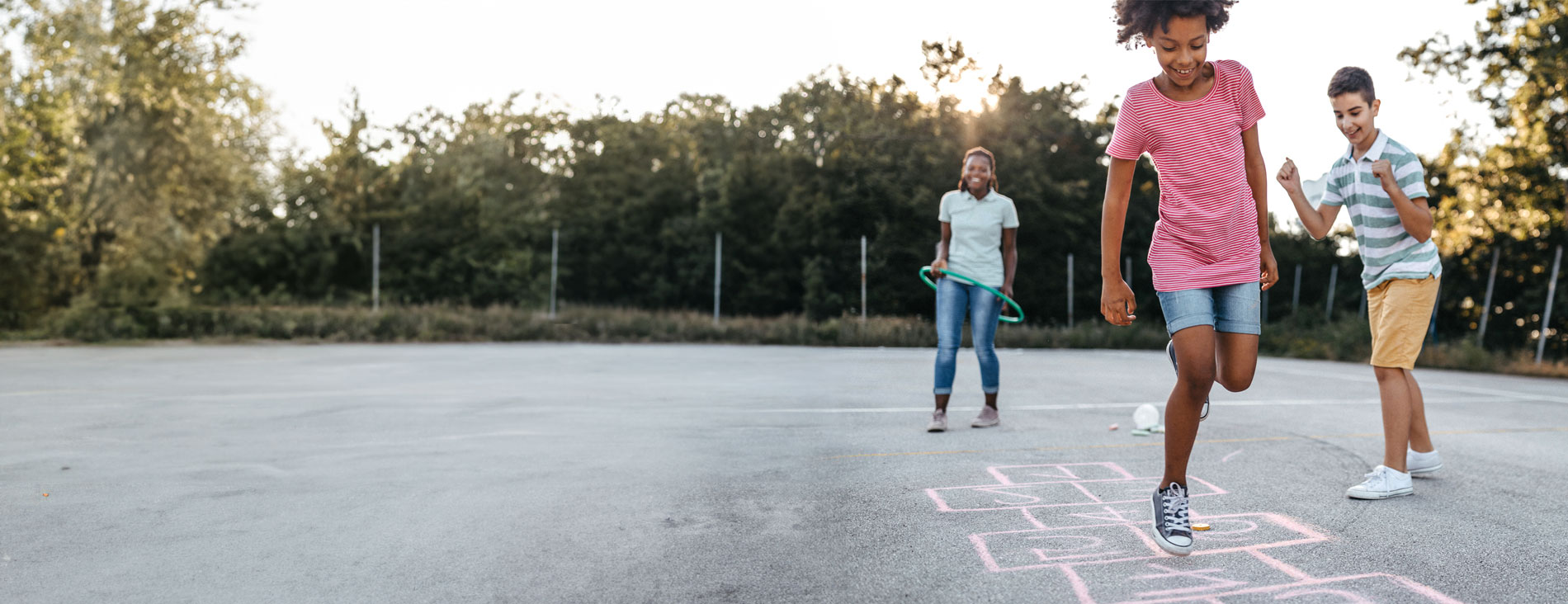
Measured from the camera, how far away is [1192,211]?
3.38 m

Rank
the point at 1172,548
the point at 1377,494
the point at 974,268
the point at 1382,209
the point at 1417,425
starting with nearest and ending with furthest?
1. the point at 1172,548
2. the point at 1377,494
3. the point at 1382,209
4. the point at 1417,425
5. the point at 974,268

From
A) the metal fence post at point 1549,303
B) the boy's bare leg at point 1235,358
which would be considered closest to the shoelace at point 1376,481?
the boy's bare leg at point 1235,358

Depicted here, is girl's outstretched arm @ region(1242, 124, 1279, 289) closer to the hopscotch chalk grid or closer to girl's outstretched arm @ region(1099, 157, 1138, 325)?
girl's outstretched arm @ region(1099, 157, 1138, 325)

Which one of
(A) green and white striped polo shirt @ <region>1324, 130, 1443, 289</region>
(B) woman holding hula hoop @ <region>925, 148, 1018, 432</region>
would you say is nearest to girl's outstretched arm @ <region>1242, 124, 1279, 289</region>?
(A) green and white striped polo shirt @ <region>1324, 130, 1443, 289</region>

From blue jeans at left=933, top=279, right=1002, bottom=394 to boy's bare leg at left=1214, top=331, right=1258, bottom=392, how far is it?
2.79 metres

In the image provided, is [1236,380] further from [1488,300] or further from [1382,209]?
[1488,300]

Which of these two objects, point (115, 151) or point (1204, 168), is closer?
point (1204, 168)

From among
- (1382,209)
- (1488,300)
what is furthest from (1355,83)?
(1488,300)

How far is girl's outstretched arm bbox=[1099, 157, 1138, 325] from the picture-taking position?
11.0ft

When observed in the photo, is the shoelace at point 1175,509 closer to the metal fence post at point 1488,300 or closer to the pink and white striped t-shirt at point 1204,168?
the pink and white striped t-shirt at point 1204,168

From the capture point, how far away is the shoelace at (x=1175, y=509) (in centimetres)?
330

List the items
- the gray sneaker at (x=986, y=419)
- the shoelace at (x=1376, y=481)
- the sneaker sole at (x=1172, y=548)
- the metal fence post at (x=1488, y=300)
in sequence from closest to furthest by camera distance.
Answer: the sneaker sole at (x=1172, y=548) < the shoelace at (x=1376, y=481) < the gray sneaker at (x=986, y=419) < the metal fence post at (x=1488, y=300)

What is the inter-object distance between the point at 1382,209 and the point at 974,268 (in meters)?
2.42

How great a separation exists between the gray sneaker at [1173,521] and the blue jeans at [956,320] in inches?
115
